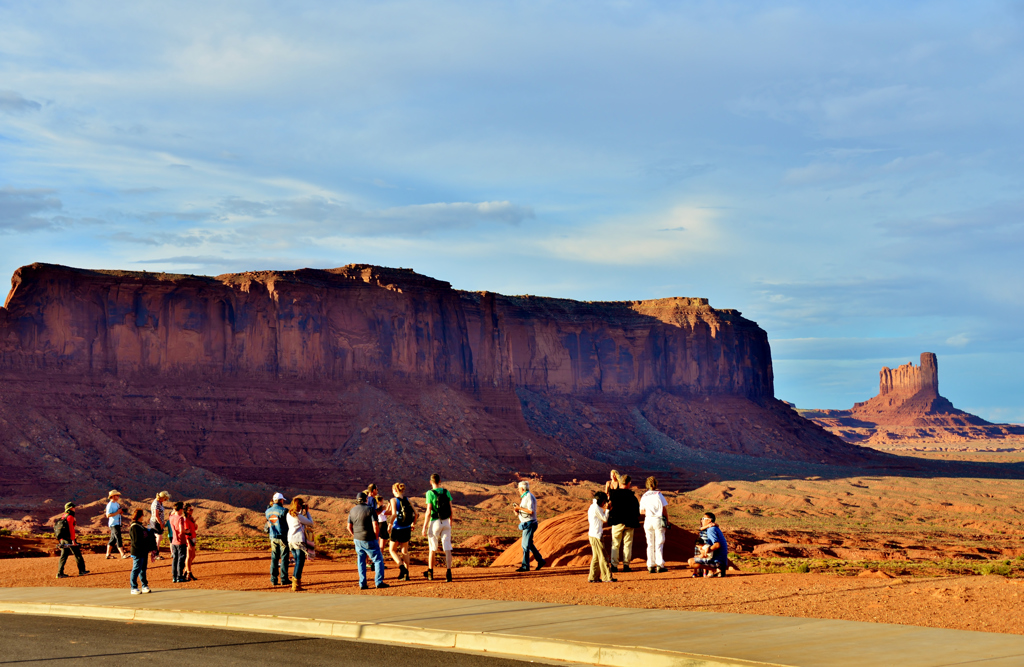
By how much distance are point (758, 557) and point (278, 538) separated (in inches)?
541

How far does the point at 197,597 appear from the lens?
15.6m

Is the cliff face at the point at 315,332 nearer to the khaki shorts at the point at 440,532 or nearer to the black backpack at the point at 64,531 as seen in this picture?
the black backpack at the point at 64,531

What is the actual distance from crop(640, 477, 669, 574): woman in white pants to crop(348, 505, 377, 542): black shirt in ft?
15.5

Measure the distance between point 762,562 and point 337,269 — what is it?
62.2 m

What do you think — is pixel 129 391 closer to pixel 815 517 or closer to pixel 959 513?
pixel 815 517

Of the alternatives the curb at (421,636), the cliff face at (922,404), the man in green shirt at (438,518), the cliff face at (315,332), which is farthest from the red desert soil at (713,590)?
the cliff face at (922,404)

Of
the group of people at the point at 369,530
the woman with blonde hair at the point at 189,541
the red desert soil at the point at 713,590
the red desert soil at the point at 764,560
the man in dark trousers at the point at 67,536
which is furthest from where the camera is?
the man in dark trousers at the point at 67,536

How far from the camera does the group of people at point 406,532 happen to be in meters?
15.8

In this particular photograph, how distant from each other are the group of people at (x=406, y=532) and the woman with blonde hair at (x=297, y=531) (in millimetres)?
17

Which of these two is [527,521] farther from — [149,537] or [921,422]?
[921,422]

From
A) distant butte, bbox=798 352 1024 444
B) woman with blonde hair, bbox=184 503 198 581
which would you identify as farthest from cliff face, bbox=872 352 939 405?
woman with blonde hair, bbox=184 503 198 581

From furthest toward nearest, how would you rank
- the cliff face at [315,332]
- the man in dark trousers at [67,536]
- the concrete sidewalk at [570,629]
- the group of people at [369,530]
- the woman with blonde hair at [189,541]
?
the cliff face at [315,332] → the man in dark trousers at [67,536] → the woman with blonde hair at [189,541] → the group of people at [369,530] → the concrete sidewalk at [570,629]

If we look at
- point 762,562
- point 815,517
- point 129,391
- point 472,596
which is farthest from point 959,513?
point 129,391

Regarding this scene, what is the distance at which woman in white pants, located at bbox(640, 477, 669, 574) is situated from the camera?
16.6m
